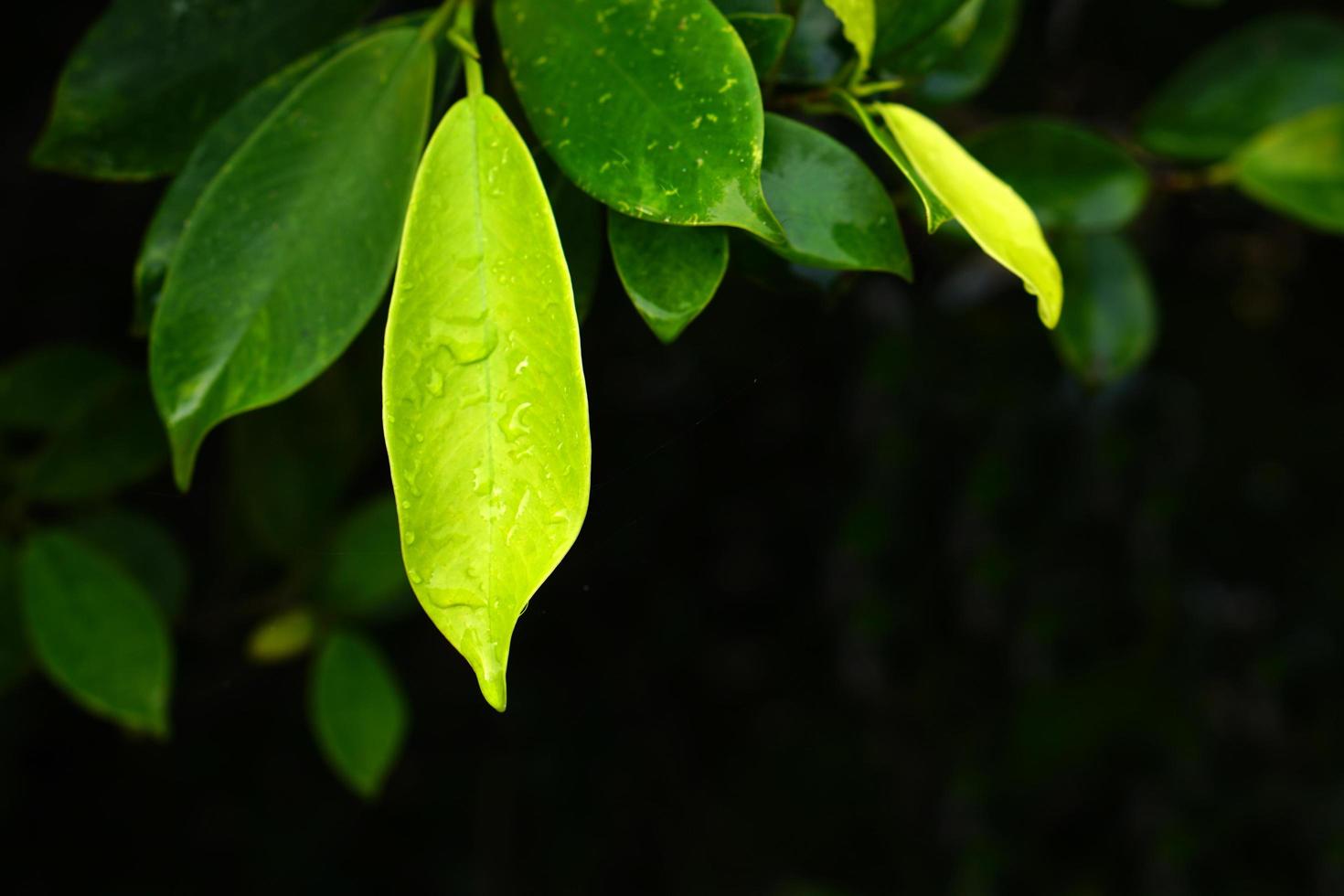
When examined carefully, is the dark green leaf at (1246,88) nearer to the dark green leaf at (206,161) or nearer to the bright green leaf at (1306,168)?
the bright green leaf at (1306,168)

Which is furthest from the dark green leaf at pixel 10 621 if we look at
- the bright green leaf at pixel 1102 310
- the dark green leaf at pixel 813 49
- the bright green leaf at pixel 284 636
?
the bright green leaf at pixel 1102 310

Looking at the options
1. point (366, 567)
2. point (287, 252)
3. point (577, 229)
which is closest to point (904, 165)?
point (577, 229)

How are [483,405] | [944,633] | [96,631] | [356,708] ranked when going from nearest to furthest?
[483,405], [96,631], [356,708], [944,633]

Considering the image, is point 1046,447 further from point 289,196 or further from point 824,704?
point 289,196

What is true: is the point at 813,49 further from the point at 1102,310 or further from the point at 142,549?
the point at 142,549

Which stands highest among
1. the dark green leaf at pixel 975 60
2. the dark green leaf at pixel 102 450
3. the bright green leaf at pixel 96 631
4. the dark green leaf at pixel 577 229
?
the dark green leaf at pixel 577 229

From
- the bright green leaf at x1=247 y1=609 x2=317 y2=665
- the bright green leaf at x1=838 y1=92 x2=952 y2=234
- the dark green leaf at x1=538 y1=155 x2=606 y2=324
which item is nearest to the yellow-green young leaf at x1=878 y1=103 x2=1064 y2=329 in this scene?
the bright green leaf at x1=838 y1=92 x2=952 y2=234
